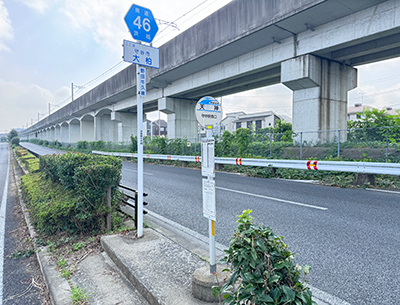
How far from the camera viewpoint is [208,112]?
2.79 meters

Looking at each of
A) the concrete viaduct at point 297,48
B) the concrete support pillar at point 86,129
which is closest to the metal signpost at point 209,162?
the concrete viaduct at point 297,48

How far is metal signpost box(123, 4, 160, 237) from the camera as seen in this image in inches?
157

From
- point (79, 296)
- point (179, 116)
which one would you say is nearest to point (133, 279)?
point (79, 296)

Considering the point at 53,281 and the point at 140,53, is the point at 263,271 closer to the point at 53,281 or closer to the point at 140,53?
the point at 53,281

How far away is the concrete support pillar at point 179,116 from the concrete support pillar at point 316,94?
1118 centimetres

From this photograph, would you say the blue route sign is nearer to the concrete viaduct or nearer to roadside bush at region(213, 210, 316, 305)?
roadside bush at region(213, 210, 316, 305)

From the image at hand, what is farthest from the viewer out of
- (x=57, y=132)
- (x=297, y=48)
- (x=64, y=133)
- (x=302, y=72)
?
(x=57, y=132)

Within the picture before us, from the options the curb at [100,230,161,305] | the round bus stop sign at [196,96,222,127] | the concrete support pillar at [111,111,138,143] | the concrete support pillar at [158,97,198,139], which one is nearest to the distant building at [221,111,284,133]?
the concrete support pillar at [111,111,138,143]

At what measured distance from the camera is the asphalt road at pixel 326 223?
2.97 m

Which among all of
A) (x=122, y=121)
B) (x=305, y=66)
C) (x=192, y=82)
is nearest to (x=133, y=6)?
(x=305, y=66)

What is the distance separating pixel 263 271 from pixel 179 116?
2108cm

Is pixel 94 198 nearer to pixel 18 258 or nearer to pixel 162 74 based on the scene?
pixel 18 258

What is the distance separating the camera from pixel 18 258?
4086 mm

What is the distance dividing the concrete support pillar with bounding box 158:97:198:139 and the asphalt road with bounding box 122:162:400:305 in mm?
13081
